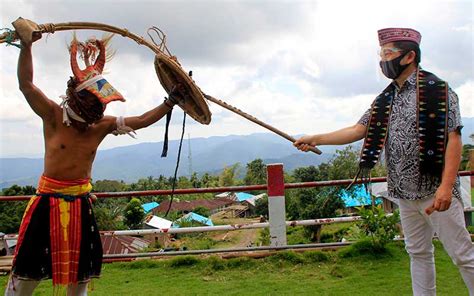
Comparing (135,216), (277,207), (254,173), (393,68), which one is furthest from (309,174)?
(393,68)

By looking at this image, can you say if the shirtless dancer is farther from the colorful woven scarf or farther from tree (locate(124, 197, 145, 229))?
tree (locate(124, 197, 145, 229))

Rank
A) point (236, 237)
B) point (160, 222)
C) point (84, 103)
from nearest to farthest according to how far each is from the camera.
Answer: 1. point (84, 103)
2. point (160, 222)
3. point (236, 237)

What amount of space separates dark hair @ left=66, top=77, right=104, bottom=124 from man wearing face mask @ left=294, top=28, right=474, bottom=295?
1479mm

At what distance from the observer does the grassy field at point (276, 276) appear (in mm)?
3855

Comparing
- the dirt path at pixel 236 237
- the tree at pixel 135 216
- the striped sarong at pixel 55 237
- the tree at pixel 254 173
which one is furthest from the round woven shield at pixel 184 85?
the tree at pixel 254 173

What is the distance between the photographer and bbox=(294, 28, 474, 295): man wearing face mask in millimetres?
2498

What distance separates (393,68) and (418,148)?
0.50 meters

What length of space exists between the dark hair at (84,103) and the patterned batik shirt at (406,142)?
1.77 metres

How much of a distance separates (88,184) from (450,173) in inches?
83.5

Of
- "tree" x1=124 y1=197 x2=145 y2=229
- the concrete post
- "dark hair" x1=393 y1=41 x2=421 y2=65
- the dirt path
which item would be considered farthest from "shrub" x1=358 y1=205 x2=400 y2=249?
the dirt path

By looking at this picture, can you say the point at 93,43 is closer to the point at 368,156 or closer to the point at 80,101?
the point at 80,101

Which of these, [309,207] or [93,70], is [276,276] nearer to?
[93,70]

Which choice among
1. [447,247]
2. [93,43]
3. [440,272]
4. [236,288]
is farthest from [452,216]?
[93,43]

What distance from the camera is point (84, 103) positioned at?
2646 millimetres
